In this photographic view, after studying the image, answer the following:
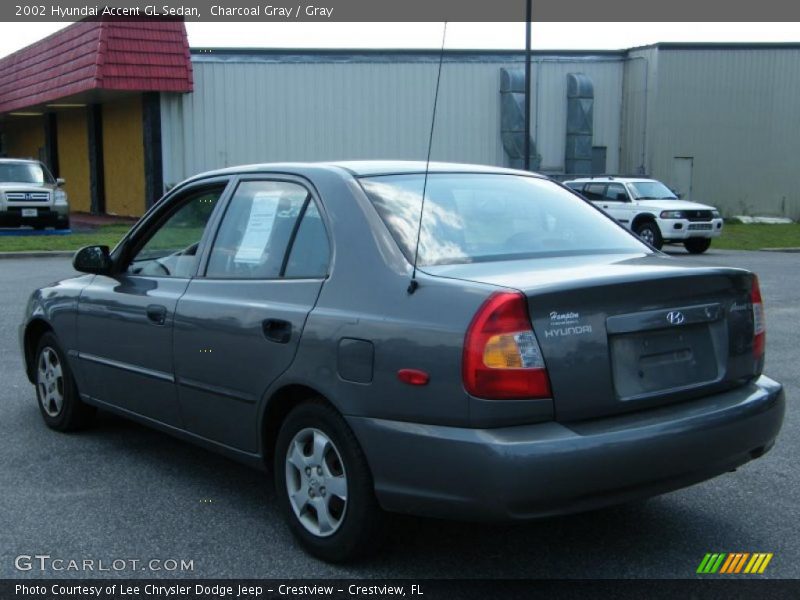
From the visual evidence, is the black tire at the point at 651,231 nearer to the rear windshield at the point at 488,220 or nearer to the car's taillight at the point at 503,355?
the rear windshield at the point at 488,220

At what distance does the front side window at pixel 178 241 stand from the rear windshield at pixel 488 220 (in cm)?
109

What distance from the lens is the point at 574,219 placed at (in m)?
4.50

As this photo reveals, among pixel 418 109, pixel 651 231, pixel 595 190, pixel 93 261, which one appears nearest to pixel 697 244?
pixel 651 231

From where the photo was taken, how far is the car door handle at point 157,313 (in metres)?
4.69

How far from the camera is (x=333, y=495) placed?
12.4 ft

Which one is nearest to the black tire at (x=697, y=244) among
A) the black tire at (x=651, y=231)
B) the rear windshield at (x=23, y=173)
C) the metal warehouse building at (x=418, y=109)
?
the black tire at (x=651, y=231)

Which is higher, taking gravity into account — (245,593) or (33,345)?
(33,345)

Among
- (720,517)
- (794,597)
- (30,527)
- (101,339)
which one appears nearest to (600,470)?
(794,597)

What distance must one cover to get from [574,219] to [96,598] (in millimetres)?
2614

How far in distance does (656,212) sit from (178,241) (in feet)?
56.5

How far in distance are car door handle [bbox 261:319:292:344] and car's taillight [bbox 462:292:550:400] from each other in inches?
36.4

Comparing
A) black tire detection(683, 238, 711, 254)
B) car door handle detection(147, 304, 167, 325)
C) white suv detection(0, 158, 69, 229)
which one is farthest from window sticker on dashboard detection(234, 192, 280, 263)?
white suv detection(0, 158, 69, 229)

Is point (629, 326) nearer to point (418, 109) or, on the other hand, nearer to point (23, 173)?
point (23, 173)

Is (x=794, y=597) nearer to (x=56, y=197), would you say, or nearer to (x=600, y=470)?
(x=600, y=470)
